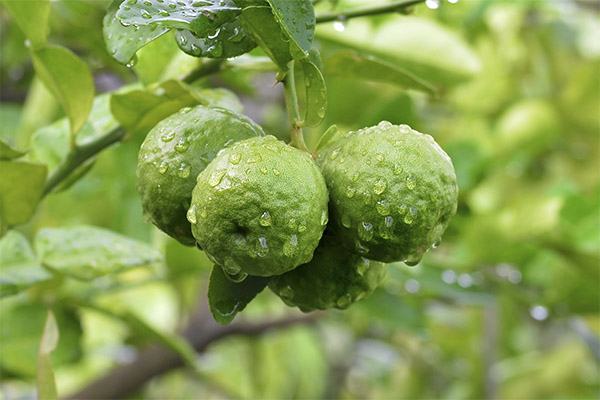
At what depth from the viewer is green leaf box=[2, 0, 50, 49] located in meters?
0.68

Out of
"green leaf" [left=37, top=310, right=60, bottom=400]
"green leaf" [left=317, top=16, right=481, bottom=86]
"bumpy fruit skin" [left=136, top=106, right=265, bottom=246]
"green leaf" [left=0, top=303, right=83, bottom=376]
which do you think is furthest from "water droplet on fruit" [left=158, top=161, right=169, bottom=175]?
"green leaf" [left=0, top=303, right=83, bottom=376]

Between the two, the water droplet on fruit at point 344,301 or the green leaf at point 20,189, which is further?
the green leaf at point 20,189

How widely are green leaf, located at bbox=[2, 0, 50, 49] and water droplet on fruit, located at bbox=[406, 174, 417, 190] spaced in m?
0.42

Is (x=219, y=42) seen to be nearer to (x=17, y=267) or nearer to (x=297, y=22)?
(x=297, y=22)

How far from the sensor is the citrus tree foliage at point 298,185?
0.49 meters

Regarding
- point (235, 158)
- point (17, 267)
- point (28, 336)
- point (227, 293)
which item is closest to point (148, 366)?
point (28, 336)

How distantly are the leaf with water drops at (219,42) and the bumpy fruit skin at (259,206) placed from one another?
0.23ft

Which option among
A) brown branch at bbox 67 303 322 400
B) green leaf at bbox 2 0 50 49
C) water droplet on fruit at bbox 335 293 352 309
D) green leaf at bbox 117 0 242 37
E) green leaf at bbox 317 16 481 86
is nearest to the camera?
green leaf at bbox 117 0 242 37

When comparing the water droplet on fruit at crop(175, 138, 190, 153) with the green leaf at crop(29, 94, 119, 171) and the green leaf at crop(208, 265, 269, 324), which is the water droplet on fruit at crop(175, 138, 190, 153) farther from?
the green leaf at crop(29, 94, 119, 171)

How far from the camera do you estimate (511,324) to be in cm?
177

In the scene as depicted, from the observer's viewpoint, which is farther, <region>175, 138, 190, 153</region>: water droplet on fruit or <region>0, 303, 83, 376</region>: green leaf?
<region>0, 303, 83, 376</region>: green leaf

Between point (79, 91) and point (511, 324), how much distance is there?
1377 mm

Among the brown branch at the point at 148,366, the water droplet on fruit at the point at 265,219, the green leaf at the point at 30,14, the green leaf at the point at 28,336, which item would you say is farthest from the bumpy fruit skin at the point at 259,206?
the brown branch at the point at 148,366

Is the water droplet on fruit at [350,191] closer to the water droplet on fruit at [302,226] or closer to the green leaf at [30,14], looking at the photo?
the water droplet on fruit at [302,226]
